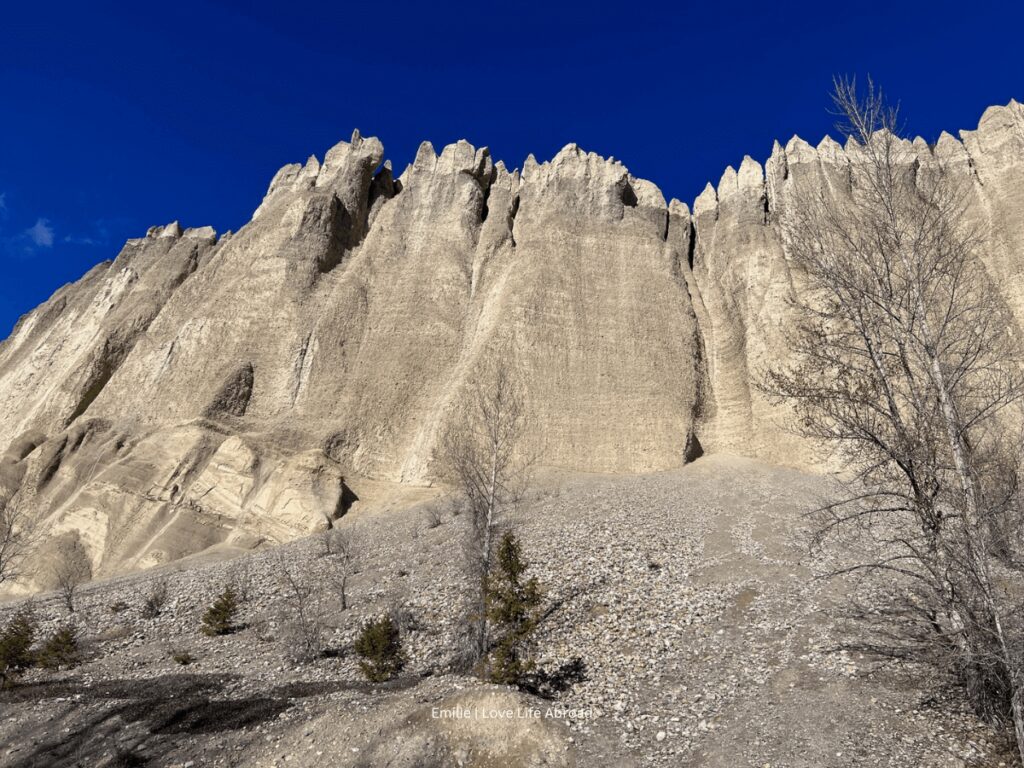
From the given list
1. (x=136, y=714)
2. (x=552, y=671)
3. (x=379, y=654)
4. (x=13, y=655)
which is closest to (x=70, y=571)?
(x=13, y=655)

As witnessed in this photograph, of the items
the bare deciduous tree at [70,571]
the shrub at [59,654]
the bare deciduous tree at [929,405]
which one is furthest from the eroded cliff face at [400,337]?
the bare deciduous tree at [929,405]

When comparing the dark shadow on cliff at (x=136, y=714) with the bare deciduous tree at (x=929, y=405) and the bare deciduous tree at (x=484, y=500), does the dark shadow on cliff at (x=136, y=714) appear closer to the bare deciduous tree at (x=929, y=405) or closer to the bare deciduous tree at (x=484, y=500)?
the bare deciduous tree at (x=484, y=500)

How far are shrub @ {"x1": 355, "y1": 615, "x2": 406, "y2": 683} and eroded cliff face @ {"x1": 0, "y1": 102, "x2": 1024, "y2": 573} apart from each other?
14.4 metres

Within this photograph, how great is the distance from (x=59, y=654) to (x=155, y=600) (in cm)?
340

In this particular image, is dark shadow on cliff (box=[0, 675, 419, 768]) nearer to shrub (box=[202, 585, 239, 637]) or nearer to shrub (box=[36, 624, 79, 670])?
shrub (box=[36, 624, 79, 670])

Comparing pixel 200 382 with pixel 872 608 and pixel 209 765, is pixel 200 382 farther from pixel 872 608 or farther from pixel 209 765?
pixel 872 608

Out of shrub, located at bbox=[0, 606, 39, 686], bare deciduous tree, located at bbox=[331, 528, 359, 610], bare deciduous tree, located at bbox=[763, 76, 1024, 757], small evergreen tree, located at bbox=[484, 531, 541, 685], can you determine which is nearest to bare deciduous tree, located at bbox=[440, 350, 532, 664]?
small evergreen tree, located at bbox=[484, 531, 541, 685]

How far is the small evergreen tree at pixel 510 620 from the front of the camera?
31.8 ft

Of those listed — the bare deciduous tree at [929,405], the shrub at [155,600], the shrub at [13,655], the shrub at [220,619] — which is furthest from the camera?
the shrub at [155,600]

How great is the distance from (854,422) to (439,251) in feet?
114

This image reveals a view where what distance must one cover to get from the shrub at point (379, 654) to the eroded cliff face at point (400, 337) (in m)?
14.4

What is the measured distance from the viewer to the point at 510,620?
35.0ft

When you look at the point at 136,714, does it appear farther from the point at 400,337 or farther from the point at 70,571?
the point at 400,337

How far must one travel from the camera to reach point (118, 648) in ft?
47.5
